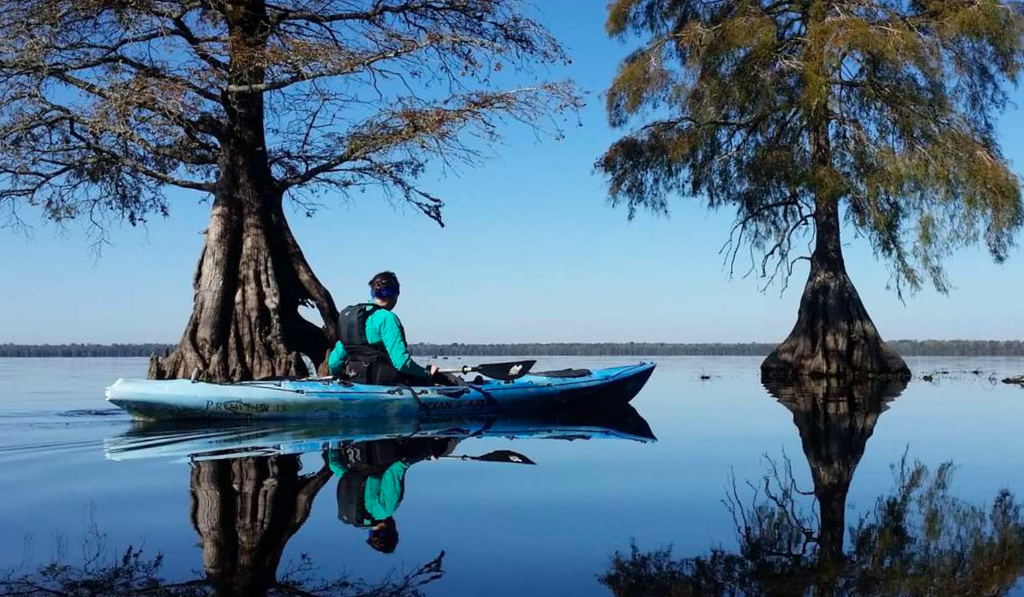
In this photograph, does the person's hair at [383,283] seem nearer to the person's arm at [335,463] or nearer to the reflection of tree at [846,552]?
the person's arm at [335,463]

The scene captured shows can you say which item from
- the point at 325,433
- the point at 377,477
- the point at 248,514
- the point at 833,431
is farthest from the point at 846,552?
the point at 325,433

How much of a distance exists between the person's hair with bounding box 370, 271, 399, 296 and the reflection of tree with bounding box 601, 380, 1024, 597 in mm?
6073

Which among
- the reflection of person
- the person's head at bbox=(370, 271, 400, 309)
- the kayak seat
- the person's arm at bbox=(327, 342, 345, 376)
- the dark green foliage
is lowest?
the reflection of person

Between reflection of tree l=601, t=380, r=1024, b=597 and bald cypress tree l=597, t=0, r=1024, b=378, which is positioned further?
bald cypress tree l=597, t=0, r=1024, b=378

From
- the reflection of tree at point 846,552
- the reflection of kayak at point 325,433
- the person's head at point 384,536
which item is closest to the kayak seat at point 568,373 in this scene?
the reflection of kayak at point 325,433

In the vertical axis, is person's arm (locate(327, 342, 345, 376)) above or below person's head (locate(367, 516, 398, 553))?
above

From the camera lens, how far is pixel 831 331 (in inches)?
925

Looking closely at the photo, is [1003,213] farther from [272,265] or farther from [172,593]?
[172,593]

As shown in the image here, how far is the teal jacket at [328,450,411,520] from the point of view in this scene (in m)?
5.14

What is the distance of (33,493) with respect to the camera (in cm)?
613

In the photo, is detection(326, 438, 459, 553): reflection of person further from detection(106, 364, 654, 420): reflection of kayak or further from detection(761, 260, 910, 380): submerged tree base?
detection(761, 260, 910, 380): submerged tree base

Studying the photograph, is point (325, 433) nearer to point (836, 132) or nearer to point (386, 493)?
point (386, 493)

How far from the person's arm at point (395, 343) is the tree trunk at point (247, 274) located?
3601 millimetres

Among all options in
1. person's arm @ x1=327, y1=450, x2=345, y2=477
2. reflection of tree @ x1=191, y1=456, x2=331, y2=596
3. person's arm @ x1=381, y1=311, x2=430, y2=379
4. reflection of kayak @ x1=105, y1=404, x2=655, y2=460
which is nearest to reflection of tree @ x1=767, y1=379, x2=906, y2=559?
reflection of kayak @ x1=105, y1=404, x2=655, y2=460
